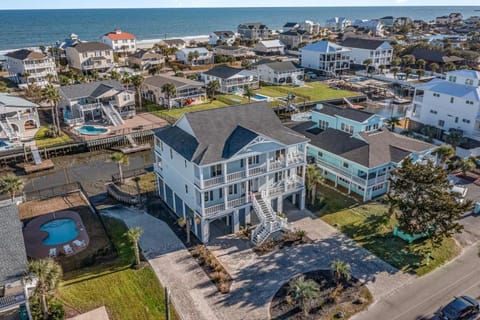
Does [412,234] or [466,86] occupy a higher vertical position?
[466,86]

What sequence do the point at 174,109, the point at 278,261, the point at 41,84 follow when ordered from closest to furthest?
the point at 278,261
the point at 174,109
the point at 41,84

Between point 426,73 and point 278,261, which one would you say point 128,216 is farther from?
point 426,73

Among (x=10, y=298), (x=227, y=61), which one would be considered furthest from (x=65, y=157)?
(x=227, y=61)

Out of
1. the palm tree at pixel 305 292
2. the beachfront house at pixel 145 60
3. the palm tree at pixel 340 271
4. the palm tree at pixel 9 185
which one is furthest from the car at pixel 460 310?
the beachfront house at pixel 145 60

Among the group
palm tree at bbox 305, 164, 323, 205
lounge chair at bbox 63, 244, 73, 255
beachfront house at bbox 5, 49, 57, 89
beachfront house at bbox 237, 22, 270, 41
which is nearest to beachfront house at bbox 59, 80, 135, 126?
beachfront house at bbox 5, 49, 57, 89

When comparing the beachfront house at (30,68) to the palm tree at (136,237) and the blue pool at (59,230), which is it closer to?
the blue pool at (59,230)

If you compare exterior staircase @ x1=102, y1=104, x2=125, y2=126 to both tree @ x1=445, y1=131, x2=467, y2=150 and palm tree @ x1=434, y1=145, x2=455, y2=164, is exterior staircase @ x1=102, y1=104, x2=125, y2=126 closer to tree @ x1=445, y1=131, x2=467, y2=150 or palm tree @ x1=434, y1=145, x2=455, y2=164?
palm tree @ x1=434, y1=145, x2=455, y2=164

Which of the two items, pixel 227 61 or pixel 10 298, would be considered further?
pixel 227 61
